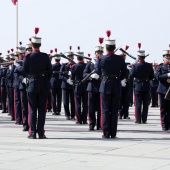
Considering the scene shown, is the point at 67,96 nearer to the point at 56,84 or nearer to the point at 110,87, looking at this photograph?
the point at 56,84

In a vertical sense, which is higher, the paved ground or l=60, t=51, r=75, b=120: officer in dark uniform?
l=60, t=51, r=75, b=120: officer in dark uniform

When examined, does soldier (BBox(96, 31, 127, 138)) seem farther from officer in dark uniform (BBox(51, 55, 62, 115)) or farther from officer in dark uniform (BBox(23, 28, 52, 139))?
officer in dark uniform (BBox(51, 55, 62, 115))

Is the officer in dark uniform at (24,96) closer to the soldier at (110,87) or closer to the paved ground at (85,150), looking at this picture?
the paved ground at (85,150)

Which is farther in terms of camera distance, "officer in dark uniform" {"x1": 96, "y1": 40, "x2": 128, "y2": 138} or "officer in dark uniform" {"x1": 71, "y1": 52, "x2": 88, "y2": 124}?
"officer in dark uniform" {"x1": 71, "y1": 52, "x2": 88, "y2": 124}

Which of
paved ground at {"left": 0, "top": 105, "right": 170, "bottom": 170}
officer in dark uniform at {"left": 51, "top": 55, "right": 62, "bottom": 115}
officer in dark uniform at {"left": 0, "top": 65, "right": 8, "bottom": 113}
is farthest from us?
officer in dark uniform at {"left": 0, "top": 65, "right": 8, "bottom": 113}

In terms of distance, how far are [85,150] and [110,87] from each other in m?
2.53

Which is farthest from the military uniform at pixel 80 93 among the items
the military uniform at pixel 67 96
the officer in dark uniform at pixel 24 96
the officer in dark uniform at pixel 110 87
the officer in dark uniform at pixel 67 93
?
the officer in dark uniform at pixel 110 87

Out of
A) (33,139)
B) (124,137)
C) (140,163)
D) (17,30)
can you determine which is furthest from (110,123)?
(17,30)

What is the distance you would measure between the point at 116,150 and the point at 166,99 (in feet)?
14.5

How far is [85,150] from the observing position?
40.9 feet

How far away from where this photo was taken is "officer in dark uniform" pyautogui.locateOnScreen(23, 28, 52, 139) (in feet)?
48.1

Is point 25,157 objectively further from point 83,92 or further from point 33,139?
point 83,92

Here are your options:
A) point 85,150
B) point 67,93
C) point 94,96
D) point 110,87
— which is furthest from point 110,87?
point 67,93

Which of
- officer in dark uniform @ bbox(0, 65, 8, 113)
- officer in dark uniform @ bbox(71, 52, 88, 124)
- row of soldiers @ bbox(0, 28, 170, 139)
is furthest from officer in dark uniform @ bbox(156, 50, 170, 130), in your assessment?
officer in dark uniform @ bbox(0, 65, 8, 113)
